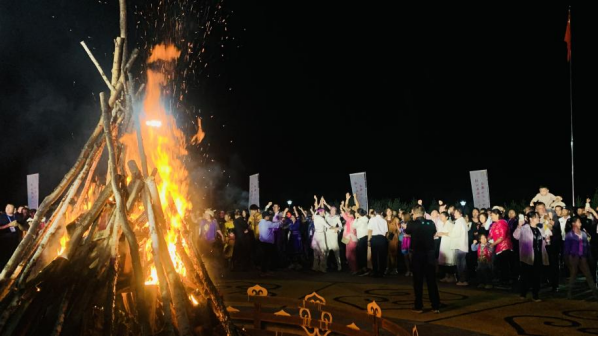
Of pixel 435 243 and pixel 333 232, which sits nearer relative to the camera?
pixel 435 243

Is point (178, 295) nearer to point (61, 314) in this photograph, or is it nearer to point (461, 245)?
point (61, 314)

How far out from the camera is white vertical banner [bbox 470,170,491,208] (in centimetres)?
1748

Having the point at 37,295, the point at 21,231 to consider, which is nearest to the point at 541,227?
the point at 37,295

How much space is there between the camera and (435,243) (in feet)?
41.7

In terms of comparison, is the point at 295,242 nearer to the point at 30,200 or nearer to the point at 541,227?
the point at 541,227

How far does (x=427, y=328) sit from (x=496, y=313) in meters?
1.90

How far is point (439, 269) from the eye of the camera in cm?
1343

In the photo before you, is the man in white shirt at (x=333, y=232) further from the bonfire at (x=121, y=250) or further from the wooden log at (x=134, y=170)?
the wooden log at (x=134, y=170)

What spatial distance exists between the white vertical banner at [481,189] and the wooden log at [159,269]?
47.1 feet

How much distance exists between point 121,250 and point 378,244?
29.4 ft

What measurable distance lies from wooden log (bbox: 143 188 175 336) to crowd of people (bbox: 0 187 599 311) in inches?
192

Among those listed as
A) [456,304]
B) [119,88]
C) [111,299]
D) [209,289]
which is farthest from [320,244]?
[111,299]

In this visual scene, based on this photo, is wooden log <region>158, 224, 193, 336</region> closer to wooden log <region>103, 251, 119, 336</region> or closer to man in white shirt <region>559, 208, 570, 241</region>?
wooden log <region>103, 251, 119, 336</region>

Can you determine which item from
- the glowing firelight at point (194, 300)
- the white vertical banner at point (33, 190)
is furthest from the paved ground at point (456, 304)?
the white vertical banner at point (33, 190)
